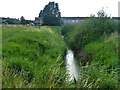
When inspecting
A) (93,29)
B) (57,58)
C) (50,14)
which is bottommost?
(57,58)

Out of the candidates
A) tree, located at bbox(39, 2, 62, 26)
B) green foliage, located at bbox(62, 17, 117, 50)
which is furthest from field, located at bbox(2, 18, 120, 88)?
tree, located at bbox(39, 2, 62, 26)

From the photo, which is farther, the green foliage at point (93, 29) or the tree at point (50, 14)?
the tree at point (50, 14)

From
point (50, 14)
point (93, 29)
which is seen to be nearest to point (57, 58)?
point (93, 29)

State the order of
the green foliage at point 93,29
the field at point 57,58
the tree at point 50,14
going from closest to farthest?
the field at point 57,58 < the green foliage at point 93,29 < the tree at point 50,14

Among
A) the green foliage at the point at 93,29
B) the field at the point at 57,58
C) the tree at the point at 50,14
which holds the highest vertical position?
the tree at the point at 50,14

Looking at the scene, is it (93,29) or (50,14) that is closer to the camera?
(93,29)

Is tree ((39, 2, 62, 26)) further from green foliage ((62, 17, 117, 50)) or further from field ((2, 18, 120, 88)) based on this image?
green foliage ((62, 17, 117, 50))

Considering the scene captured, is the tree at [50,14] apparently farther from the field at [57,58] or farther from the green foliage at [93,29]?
the green foliage at [93,29]

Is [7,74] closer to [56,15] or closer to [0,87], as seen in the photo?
[0,87]

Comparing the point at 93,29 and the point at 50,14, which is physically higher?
the point at 50,14

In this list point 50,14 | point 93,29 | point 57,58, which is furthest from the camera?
point 50,14

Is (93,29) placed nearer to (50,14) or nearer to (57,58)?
(57,58)

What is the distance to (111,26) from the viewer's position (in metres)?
13.3

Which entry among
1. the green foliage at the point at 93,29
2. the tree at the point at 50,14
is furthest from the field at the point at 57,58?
the tree at the point at 50,14
